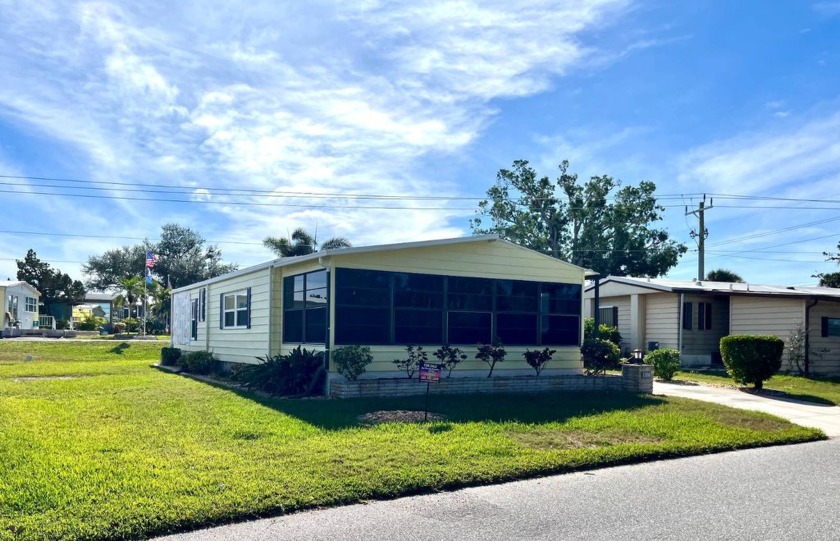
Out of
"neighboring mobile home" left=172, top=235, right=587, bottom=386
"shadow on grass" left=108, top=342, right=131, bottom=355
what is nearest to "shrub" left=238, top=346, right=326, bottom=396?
"neighboring mobile home" left=172, top=235, right=587, bottom=386

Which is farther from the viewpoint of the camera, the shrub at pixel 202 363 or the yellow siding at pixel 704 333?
the yellow siding at pixel 704 333

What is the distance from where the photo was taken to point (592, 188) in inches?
1578

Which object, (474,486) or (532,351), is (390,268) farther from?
(474,486)

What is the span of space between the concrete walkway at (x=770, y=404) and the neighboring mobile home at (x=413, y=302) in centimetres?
255

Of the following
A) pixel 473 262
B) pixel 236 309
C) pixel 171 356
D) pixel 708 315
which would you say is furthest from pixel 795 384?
pixel 171 356

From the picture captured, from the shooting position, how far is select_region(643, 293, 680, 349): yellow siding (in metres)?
21.8

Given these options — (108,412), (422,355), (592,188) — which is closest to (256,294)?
(422,355)

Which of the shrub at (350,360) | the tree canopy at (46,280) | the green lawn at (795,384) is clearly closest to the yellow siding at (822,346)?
the green lawn at (795,384)

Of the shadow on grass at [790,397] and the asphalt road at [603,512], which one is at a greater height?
the asphalt road at [603,512]

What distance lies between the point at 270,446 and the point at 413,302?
22.0 feet

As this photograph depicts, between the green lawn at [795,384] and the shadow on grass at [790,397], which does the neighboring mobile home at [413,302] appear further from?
the green lawn at [795,384]

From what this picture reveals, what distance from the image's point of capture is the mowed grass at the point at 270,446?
5.06m

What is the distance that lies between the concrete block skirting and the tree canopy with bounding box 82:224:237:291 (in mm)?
47622

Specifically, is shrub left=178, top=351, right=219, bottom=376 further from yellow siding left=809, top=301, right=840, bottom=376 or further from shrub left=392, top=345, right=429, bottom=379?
yellow siding left=809, top=301, right=840, bottom=376
